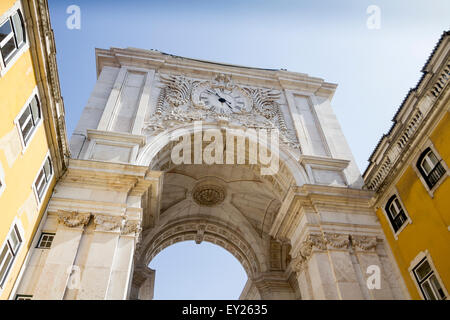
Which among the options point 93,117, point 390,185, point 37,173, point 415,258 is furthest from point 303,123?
point 37,173

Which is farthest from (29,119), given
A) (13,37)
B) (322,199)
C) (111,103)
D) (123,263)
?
(322,199)

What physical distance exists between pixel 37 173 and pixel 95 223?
292cm

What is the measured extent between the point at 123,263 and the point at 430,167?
12.4 meters

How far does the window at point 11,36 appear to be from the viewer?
9508mm

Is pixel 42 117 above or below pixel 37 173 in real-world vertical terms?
above

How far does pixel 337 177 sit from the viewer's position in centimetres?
1867

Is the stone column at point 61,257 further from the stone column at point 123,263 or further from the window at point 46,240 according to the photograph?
the stone column at point 123,263

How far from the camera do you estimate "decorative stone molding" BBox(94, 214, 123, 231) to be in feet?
44.8

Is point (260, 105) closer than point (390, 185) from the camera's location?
No

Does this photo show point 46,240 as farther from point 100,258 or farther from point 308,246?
point 308,246
